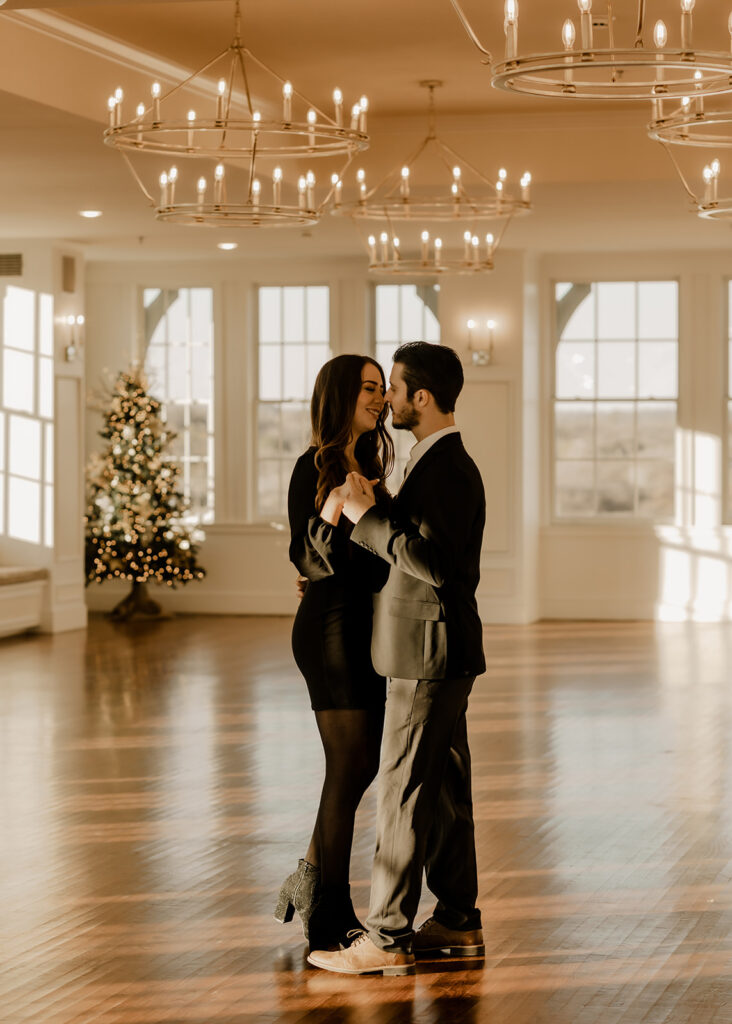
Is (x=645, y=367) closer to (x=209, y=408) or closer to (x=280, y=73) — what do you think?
(x=209, y=408)

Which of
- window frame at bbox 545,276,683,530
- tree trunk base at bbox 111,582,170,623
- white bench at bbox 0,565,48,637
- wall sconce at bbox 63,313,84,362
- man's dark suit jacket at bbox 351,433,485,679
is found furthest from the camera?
window frame at bbox 545,276,683,530

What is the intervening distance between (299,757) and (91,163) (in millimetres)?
3681

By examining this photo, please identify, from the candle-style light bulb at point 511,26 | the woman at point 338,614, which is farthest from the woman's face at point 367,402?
the candle-style light bulb at point 511,26

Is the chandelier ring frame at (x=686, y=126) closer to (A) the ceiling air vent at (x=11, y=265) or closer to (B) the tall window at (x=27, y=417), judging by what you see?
(B) the tall window at (x=27, y=417)

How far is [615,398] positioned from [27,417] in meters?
5.21

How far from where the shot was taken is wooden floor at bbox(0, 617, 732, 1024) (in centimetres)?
398

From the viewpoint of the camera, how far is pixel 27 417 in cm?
1241

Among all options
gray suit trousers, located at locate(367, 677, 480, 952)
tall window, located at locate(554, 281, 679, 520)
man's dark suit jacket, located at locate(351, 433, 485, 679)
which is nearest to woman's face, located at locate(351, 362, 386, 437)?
man's dark suit jacket, located at locate(351, 433, 485, 679)

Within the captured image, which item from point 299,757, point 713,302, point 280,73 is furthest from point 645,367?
point 299,757

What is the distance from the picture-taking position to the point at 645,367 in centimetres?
1353

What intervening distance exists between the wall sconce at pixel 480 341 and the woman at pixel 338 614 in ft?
29.1

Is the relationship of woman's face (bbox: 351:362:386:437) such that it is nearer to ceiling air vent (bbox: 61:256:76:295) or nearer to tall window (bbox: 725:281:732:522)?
ceiling air vent (bbox: 61:256:76:295)

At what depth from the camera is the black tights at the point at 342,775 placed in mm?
4094

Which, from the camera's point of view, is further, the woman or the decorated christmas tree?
the decorated christmas tree
